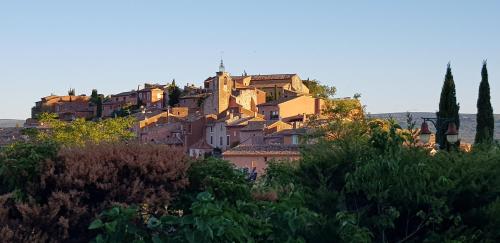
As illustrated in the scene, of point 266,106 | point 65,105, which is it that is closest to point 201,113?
point 266,106

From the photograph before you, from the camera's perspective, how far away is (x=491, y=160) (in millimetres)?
11797

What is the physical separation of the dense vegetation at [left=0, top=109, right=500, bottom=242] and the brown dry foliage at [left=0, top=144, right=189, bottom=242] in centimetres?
2

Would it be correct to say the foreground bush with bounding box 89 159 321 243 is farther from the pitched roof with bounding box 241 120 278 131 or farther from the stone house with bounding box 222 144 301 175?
the pitched roof with bounding box 241 120 278 131

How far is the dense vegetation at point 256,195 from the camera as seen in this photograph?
8422 millimetres

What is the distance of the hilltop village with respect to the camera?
212ft

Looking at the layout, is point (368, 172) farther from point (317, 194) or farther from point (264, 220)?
point (264, 220)

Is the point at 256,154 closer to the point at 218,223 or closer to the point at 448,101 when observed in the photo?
the point at 448,101

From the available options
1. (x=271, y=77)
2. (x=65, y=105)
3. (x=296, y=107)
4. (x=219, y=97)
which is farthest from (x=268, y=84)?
(x=65, y=105)

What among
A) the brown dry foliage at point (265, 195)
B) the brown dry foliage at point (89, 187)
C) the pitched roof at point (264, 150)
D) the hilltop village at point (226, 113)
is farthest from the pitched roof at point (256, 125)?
the brown dry foliage at point (89, 187)

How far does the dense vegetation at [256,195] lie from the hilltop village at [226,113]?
3862cm

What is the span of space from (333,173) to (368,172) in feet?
5.50

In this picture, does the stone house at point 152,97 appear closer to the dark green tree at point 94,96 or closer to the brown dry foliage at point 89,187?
the dark green tree at point 94,96

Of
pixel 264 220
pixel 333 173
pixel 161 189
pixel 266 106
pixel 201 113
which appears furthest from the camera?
pixel 201 113

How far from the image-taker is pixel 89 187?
45.5 feet
